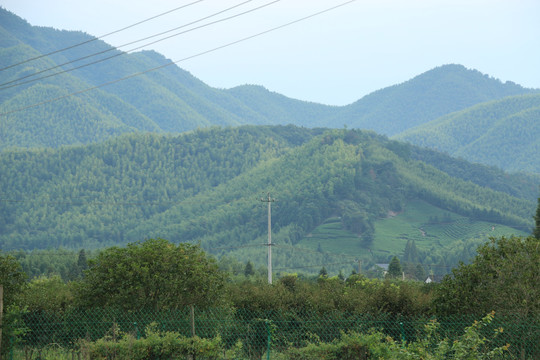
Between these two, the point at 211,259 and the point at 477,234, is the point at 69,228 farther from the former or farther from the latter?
the point at 211,259

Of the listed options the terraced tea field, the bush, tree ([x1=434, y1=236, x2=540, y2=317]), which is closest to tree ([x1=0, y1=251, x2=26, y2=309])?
the bush

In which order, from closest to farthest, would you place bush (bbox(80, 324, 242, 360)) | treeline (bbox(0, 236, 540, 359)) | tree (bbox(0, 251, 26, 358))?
bush (bbox(80, 324, 242, 360)) < tree (bbox(0, 251, 26, 358)) < treeline (bbox(0, 236, 540, 359))

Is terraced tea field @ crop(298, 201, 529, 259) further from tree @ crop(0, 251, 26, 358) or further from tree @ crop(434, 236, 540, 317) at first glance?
tree @ crop(0, 251, 26, 358)

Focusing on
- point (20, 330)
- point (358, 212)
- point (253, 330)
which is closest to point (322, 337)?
point (253, 330)

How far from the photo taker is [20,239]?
470 feet

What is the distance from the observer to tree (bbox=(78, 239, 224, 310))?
1399 cm

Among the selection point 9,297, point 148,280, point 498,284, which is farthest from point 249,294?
point 498,284

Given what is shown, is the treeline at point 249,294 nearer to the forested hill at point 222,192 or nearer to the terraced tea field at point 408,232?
the terraced tea field at point 408,232

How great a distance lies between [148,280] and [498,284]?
7.26m

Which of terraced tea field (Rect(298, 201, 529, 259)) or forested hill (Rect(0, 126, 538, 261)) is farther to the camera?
forested hill (Rect(0, 126, 538, 261))

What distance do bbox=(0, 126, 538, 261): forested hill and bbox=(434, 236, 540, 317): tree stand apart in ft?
369

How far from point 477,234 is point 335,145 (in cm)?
5601

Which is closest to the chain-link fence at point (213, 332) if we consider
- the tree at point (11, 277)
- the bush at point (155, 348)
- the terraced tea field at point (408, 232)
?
the bush at point (155, 348)

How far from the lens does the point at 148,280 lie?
13.9 meters
